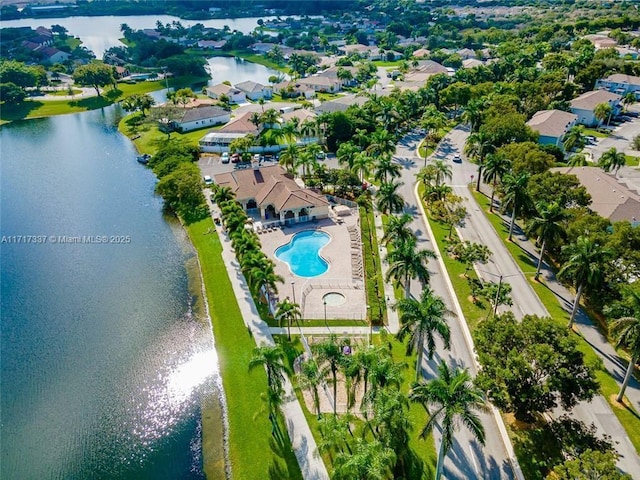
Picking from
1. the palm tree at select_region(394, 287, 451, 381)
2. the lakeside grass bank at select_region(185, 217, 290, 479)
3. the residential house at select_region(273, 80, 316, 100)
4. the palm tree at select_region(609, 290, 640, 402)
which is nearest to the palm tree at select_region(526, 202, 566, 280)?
the palm tree at select_region(609, 290, 640, 402)

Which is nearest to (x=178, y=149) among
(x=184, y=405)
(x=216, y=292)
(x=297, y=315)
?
(x=216, y=292)

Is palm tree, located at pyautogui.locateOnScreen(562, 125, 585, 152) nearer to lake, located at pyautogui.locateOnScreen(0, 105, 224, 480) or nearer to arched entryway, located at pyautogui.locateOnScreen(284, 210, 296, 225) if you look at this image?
arched entryway, located at pyautogui.locateOnScreen(284, 210, 296, 225)

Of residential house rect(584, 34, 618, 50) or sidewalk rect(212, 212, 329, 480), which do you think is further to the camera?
residential house rect(584, 34, 618, 50)

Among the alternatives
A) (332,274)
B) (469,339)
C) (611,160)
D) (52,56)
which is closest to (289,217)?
(332,274)

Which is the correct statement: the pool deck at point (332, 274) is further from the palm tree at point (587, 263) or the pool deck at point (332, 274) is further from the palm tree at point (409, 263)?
the palm tree at point (587, 263)

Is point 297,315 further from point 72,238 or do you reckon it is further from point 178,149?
point 178,149

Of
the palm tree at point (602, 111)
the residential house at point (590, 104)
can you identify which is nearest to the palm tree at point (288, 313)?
the palm tree at point (602, 111)

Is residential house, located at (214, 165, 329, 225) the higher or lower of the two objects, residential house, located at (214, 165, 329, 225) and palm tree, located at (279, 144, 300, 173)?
the lower
